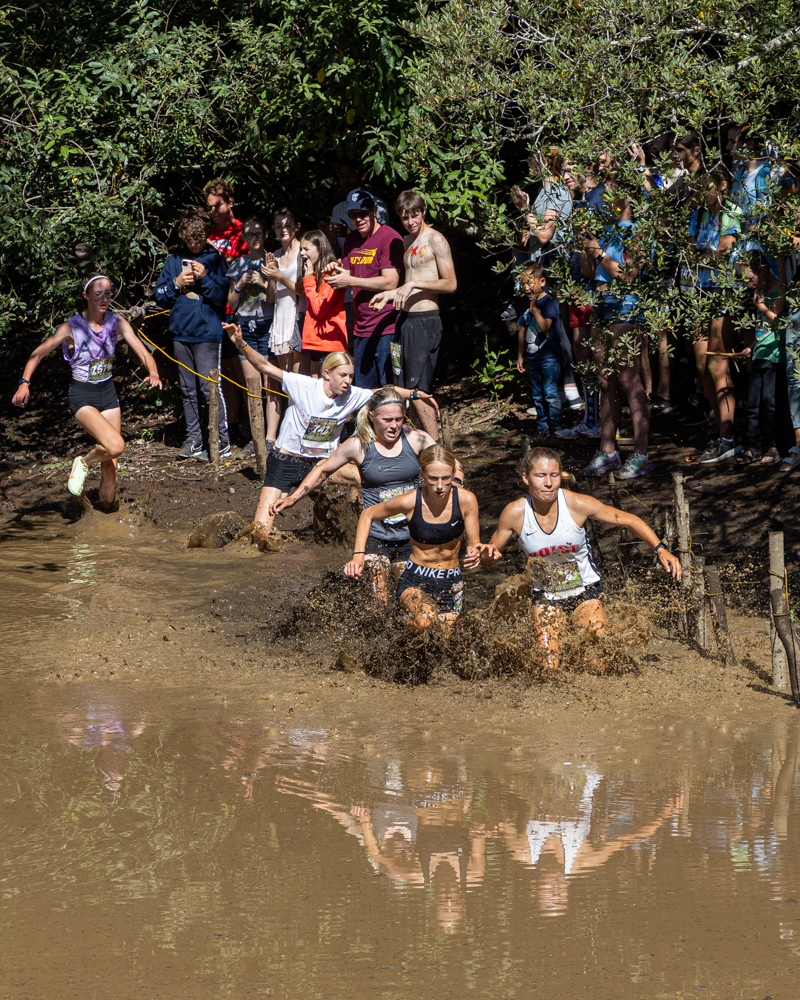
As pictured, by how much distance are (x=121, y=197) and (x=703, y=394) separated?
601 cm

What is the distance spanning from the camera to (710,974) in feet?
12.3

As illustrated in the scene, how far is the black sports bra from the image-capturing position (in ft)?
23.4

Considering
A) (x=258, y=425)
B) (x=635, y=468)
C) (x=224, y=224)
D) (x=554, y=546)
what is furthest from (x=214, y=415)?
(x=554, y=546)

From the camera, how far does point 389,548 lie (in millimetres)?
7746

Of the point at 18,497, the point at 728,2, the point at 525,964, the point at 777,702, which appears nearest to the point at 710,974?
the point at 525,964

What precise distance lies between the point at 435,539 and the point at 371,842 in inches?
105

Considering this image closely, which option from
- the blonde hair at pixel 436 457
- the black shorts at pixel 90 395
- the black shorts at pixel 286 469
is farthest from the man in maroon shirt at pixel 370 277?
the blonde hair at pixel 436 457

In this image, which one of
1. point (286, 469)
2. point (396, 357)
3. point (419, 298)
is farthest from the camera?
point (396, 357)

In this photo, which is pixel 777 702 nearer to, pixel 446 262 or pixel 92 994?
pixel 92 994

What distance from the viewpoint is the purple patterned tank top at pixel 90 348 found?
34.4 ft

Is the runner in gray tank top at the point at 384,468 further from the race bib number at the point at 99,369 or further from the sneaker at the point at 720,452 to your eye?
the race bib number at the point at 99,369

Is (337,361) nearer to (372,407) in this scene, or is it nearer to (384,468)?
(372,407)

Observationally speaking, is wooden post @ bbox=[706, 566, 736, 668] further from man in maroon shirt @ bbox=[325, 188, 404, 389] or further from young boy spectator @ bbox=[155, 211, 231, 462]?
young boy spectator @ bbox=[155, 211, 231, 462]

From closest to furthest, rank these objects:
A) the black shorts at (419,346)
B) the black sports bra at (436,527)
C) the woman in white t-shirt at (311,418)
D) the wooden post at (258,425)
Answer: the black sports bra at (436,527) → the woman in white t-shirt at (311,418) → the black shorts at (419,346) → the wooden post at (258,425)
